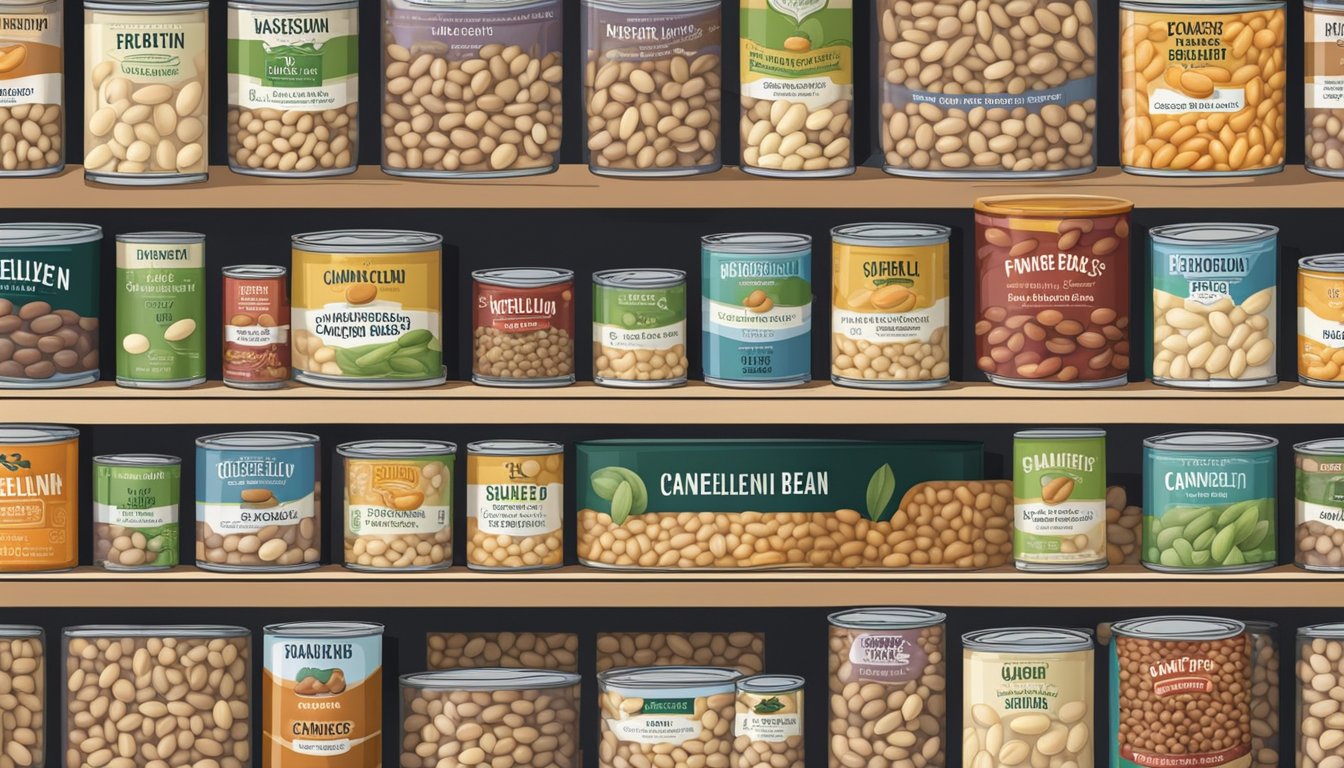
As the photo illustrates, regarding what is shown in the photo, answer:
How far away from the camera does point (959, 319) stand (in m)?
2.87

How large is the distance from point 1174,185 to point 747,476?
676 mm

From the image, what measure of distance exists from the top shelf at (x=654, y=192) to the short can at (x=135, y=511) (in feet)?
1.13

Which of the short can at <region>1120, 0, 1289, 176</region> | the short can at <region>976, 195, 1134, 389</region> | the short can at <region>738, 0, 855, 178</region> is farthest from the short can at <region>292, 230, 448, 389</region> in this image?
the short can at <region>1120, 0, 1289, 176</region>

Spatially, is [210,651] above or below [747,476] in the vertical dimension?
below

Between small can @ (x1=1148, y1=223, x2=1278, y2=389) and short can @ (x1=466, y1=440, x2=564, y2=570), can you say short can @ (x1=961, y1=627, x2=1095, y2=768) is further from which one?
short can @ (x1=466, y1=440, x2=564, y2=570)

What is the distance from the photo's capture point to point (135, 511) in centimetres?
269

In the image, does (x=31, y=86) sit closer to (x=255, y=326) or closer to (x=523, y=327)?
(x=255, y=326)

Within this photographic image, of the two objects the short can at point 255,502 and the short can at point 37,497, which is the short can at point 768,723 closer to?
the short can at point 255,502

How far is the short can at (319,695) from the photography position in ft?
8.70

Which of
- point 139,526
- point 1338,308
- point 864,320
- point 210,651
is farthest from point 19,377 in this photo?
point 1338,308

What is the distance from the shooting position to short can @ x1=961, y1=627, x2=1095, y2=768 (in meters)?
2.64

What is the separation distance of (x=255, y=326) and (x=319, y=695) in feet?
1.61

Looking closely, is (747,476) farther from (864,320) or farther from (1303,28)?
(1303,28)

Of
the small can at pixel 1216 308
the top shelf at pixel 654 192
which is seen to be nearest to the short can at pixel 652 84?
the top shelf at pixel 654 192
